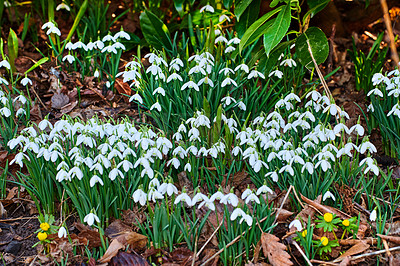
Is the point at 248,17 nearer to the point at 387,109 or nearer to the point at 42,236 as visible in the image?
the point at 387,109

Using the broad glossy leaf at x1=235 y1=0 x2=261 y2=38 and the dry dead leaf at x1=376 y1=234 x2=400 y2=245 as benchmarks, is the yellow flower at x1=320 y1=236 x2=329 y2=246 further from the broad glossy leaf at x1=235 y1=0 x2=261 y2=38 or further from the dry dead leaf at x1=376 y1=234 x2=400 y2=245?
the broad glossy leaf at x1=235 y1=0 x2=261 y2=38

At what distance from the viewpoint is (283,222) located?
6.79 ft

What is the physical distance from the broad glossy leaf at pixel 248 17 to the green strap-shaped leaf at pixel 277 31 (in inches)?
24.0

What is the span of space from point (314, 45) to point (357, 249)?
105cm

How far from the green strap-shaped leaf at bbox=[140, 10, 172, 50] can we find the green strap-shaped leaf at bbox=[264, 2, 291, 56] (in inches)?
45.9

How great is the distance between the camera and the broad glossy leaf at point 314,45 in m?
2.37

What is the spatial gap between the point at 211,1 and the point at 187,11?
1.41ft

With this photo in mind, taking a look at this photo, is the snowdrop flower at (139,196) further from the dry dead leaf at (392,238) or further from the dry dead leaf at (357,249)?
the dry dead leaf at (392,238)

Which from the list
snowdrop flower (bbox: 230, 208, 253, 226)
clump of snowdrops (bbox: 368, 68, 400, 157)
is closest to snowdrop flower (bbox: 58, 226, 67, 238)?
snowdrop flower (bbox: 230, 208, 253, 226)

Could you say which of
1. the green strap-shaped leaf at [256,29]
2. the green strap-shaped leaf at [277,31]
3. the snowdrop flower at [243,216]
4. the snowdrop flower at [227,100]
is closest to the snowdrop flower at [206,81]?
the snowdrop flower at [227,100]

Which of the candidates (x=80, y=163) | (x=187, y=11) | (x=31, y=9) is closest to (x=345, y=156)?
(x=80, y=163)

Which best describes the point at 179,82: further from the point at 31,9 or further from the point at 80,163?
the point at 31,9

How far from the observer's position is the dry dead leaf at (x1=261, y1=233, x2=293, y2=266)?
1830 millimetres

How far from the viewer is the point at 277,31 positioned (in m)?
2.17
